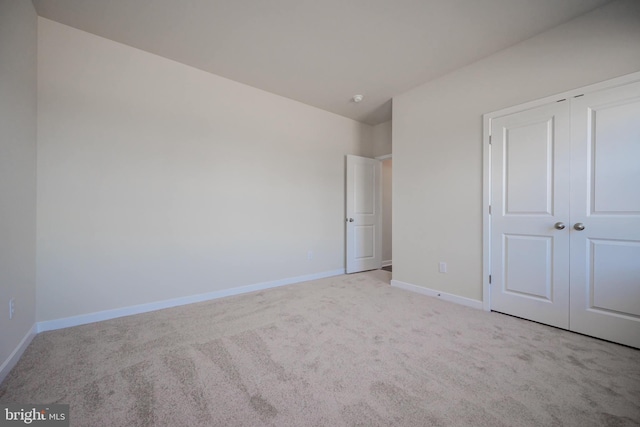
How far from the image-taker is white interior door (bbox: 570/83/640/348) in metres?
1.83

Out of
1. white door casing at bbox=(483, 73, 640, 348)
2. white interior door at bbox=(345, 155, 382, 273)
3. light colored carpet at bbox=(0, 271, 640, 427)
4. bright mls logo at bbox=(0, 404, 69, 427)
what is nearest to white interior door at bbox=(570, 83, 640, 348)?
white door casing at bbox=(483, 73, 640, 348)

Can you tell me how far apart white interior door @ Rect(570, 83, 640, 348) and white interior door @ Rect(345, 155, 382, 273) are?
8.57 feet

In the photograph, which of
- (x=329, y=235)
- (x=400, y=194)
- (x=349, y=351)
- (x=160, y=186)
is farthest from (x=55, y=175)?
(x=400, y=194)

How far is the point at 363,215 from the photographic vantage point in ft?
14.0

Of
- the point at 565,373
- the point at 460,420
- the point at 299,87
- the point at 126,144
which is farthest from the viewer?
the point at 299,87

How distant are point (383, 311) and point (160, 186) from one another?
270cm

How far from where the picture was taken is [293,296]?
2982mm

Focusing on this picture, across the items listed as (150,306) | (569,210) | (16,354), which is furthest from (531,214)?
(16,354)

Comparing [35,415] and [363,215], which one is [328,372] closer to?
[35,415]

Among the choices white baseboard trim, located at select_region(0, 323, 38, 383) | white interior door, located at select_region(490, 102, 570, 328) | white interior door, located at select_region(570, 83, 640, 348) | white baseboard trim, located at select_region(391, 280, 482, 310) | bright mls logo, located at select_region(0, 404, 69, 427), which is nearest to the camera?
bright mls logo, located at select_region(0, 404, 69, 427)

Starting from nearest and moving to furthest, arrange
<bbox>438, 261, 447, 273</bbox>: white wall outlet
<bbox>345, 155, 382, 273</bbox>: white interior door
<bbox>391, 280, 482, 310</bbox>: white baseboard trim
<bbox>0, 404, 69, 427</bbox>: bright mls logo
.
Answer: <bbox>0, 404, 69, 427</bbox>: bright mls logo → <bbox>391, 280, 482, 310</bbox>: white baseboard trim → <bbox>438, 261, 447, 273</bbox>: white wall outlet → <bbox>345, 155, 382, 273</bbox>: white interior door

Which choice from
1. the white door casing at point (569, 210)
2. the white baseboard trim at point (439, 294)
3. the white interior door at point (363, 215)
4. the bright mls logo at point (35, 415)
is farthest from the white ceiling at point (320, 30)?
the bright mls logo at point (35, 415)

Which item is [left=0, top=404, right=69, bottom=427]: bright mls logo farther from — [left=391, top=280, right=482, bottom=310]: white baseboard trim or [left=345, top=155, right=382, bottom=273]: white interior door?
[left=345, top=155, right=382, bottom=273]: white interior door

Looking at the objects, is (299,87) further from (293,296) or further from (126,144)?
(293,296)
